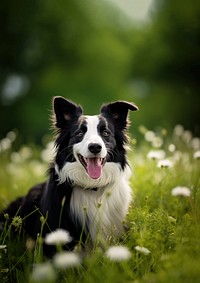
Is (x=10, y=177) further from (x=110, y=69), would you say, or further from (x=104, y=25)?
(x=104, y=25)

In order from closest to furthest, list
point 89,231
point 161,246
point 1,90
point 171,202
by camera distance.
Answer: point 161,246
point 89,231
point 171,202
point 1,90

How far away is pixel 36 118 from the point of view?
25375mm

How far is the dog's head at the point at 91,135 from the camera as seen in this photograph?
5.27 m

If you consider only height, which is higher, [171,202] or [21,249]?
[171,202]

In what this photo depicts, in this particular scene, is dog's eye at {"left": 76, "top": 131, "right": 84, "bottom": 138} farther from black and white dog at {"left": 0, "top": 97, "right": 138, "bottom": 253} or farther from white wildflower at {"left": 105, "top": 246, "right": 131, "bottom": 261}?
white wildflower at {"left": 105, "top": 246, "right": 131, "bottom": 261}

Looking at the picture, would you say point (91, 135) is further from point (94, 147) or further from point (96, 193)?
point (96, 193)

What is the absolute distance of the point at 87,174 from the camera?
5359 millimetres

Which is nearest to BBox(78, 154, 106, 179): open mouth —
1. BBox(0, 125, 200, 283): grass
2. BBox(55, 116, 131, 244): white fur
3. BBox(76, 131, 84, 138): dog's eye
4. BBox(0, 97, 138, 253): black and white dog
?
BBox(0, 97, 138, 253): black and white dog

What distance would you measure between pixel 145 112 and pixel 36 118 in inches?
219

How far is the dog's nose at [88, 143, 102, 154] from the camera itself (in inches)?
202

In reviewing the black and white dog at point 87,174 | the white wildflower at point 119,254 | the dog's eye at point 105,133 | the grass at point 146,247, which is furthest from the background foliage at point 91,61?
the white wildflower at point 119,254

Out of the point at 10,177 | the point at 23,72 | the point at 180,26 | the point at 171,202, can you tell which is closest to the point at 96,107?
the point at 23,72

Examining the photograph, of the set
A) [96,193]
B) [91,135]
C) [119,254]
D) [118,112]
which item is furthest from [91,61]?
[119,254]

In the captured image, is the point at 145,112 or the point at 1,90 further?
the point at 145,112
